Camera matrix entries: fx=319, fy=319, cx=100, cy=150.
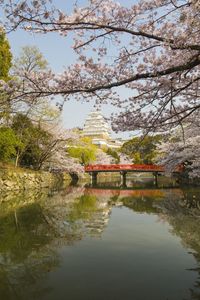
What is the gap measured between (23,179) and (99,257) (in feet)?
51.8

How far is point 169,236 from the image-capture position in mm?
7992

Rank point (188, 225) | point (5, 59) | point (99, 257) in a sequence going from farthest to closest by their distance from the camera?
point (5, 59)
point (188, 225)
point (99, 257)

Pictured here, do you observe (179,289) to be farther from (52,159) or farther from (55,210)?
(52,159)

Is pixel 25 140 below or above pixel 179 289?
above

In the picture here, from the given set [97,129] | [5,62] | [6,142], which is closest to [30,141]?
[6,142]

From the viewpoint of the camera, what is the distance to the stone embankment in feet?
62.2

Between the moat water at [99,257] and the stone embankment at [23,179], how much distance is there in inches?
324

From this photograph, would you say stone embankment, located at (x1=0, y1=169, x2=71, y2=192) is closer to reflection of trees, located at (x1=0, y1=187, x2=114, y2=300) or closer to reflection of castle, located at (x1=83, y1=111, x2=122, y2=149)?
reflection of trees, located at (x1=0, y1=187, x2=114, y2=300)

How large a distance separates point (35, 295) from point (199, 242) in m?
4.39

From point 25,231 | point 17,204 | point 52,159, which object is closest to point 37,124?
point 52,159

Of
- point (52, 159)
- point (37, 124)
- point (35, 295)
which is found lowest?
point (35, 295)

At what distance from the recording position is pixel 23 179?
69.3 ft

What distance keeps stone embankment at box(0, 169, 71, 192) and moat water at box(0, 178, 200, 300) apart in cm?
823

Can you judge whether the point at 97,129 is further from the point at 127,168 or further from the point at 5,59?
the point at 5,59
